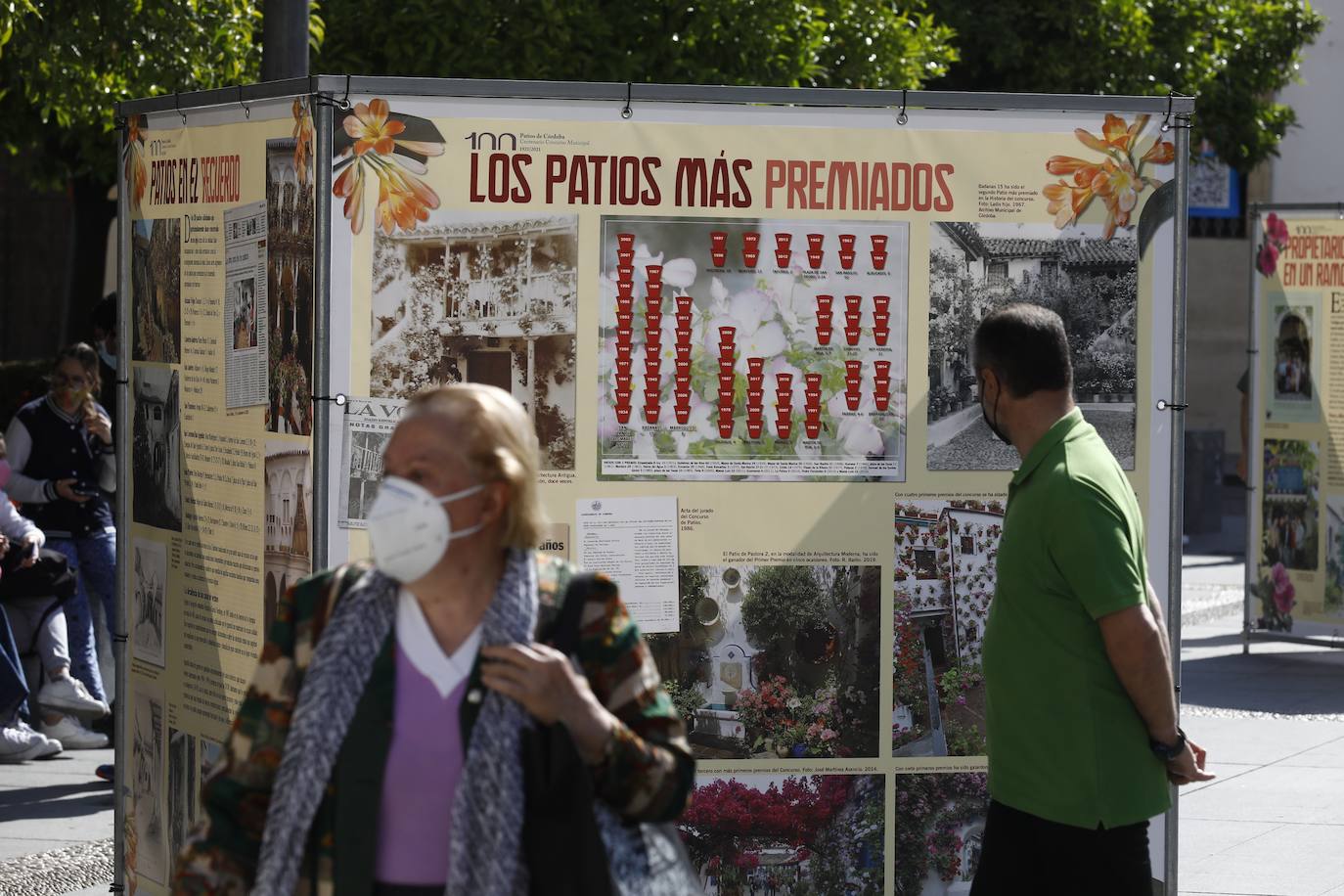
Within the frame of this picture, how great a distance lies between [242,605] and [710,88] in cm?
183

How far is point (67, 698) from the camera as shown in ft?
29.6

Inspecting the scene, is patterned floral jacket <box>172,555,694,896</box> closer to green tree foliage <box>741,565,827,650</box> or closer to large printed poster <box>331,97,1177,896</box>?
large printed poster <box>331,97,1177,896</box>

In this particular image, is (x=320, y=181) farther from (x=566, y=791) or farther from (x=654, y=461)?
(x=566, y=791)

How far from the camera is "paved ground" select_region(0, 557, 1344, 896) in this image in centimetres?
679

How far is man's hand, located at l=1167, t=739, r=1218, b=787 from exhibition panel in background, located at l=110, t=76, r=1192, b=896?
1.25 metres

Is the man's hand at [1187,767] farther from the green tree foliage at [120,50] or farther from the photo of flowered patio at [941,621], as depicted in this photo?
the green tree foliage at [120,50]

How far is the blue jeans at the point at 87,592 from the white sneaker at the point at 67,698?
0.15 metres

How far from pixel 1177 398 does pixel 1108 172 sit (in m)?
0.62

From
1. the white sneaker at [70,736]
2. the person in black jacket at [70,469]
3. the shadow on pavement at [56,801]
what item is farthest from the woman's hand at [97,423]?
the shadow on pavement at [56,801]

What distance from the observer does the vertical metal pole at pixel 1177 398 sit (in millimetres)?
5133

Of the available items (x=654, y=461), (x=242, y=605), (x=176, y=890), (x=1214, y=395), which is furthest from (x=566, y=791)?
(x=1214, y=395)

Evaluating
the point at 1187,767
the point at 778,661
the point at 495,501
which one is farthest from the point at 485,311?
the point at 495,501

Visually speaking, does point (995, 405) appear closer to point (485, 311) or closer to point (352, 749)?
point (485, 311)

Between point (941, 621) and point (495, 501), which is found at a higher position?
point (495, 501)
